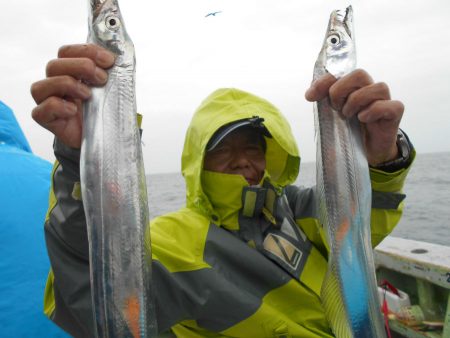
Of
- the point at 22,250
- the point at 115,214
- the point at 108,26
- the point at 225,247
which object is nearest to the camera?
the point at 115,214

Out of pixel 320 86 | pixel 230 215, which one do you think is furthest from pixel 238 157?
pixel 320 86

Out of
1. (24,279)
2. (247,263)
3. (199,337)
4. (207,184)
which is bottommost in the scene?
(199,337)

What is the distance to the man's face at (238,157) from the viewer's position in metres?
2.71

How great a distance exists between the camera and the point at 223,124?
8.25 feet

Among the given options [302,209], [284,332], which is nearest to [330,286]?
[284,332]

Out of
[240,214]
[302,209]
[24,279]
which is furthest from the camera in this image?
[302,209]

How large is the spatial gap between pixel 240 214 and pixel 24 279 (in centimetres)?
135

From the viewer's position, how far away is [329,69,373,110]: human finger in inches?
59.8

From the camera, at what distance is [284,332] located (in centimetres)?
213

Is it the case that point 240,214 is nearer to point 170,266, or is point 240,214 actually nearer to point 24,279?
point 170,266

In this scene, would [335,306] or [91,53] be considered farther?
[335,306]

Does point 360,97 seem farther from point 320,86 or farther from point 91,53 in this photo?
point 91,53

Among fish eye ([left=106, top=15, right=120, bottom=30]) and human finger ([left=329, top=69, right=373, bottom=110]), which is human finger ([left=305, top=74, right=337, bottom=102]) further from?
fish eye ([left=106, top=15, right=120, bottom=30])

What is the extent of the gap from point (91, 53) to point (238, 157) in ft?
5.11
